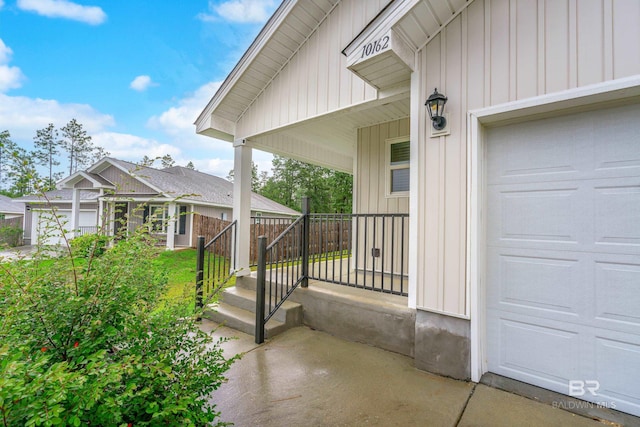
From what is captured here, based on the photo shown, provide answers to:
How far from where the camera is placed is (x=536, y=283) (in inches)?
94.1

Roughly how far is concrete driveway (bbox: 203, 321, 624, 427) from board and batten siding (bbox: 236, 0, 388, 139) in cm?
291

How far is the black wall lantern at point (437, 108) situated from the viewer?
8.48 ft

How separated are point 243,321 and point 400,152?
360 centimetres

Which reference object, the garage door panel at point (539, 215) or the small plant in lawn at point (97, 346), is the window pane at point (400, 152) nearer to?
the garage door panel at point (539, 215)

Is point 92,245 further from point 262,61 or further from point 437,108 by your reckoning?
point 262,61

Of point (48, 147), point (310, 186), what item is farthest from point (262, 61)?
point (48, 147)

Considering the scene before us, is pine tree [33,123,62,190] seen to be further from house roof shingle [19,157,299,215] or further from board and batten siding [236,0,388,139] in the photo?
board and batten siding [236,0,388,139]

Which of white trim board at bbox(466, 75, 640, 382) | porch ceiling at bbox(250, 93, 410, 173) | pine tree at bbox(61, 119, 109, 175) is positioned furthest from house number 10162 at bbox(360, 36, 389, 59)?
pine tree at bbox(61, 119, 109, 175)

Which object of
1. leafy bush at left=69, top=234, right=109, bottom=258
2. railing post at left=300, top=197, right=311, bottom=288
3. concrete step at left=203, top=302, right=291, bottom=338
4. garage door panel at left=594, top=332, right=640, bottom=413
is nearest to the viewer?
leafy bush at left=69, top=234, right=109, bottom=258

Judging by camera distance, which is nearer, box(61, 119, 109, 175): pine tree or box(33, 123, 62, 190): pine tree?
box(33, 123, 62, 190): pine tree

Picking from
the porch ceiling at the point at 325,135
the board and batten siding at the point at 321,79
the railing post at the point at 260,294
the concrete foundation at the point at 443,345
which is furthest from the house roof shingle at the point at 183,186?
the concrete foundation at the point at 443,345

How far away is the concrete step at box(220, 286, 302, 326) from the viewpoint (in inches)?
146

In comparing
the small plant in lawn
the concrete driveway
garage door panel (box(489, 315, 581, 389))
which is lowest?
the concrete driveway

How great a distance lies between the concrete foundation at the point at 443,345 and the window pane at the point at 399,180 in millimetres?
2488
